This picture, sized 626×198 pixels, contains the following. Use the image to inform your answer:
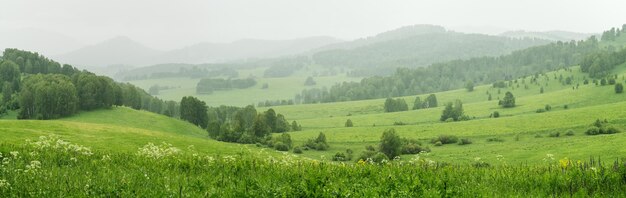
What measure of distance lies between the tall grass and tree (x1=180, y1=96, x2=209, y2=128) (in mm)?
152433

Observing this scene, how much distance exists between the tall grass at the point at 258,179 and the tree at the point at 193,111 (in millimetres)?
152433

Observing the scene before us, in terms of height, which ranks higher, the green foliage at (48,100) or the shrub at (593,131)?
the green foliage at (48,100)

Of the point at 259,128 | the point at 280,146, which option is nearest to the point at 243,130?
the point at 259,128

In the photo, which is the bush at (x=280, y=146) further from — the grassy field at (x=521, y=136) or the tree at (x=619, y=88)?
the tree at (x=619, y=88)

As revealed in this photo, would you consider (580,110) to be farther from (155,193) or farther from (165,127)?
(155,193)

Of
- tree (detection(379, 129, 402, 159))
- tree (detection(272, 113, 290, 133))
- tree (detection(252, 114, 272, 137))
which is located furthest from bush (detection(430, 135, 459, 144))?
tree (detection(272, 113, 290, 133))

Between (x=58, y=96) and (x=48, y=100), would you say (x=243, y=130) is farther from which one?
(x=48, y=100)

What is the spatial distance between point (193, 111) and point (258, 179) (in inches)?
6296

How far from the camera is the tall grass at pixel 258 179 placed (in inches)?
555

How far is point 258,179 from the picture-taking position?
16234 millimetres

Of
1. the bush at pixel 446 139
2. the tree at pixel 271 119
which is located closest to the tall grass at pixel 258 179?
the bush at pixel 446 139

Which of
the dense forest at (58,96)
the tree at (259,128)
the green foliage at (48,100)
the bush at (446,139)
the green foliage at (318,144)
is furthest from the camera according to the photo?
the dense forest at (58,96)

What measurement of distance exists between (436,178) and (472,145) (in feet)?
350

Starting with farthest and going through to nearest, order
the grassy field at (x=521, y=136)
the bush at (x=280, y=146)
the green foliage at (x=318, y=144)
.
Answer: the green foliage at (x=318, y=144) → the bush at (x=280, y=146) → the grassy field at (x=521, y=136)
